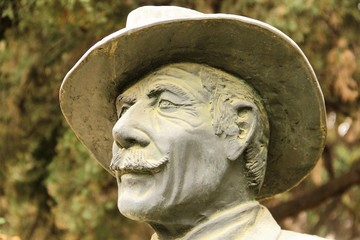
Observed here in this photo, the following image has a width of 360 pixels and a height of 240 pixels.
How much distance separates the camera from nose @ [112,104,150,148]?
14.1 feet

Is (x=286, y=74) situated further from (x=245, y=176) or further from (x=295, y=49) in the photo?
(x=245, y=176)

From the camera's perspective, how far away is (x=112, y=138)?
4828 mm

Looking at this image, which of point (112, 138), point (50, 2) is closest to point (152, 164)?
point (112, 138)

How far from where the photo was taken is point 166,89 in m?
4.39

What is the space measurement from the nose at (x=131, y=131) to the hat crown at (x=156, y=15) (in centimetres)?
33

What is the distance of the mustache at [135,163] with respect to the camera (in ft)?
13.9

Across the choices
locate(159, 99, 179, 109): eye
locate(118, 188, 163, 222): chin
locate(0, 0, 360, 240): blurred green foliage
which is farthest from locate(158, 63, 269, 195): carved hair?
locate(0, 0, 360, 240): blurred green foliage

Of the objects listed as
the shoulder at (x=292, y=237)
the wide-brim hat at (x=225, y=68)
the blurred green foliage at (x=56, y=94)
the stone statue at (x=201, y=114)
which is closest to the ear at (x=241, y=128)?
the stone statue at (x=201, y=114)

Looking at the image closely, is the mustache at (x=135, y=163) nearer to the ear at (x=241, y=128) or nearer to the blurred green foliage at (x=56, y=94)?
the ear at (x=241, y=128)

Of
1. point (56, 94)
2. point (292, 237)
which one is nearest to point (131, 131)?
point (292, 237)

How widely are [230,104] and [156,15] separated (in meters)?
0.43

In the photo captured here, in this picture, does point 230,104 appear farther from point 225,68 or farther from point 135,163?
point 135,163

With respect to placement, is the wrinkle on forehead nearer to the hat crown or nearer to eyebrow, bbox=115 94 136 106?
eyebrow, bbox=115 94 136 106

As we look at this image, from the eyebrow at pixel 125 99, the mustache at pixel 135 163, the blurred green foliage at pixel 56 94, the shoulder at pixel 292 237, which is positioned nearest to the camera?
the mustache at pixel 135 163
